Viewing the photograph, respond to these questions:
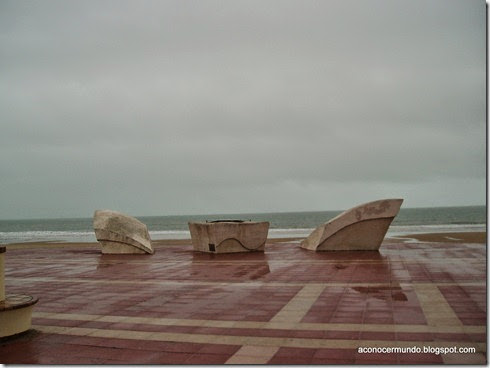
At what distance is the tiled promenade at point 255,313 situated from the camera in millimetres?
4703

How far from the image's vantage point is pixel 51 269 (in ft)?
40.9

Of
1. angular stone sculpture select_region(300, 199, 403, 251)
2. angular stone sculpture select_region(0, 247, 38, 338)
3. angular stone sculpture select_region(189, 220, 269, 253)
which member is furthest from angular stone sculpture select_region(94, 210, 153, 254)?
angular stone sculpture select_region(0, 247, 38, 338)

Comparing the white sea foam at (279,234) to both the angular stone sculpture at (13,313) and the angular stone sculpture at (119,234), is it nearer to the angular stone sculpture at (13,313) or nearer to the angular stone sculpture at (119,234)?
the angular stone sculpture at (119,234)

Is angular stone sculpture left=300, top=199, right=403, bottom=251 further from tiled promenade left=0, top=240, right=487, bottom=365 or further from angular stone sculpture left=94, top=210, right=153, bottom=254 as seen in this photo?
angular stone sculpture left=94, top=210, right=153, bottom=254

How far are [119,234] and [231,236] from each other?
3980 mm

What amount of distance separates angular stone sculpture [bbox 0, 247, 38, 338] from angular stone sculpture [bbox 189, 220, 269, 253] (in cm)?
977

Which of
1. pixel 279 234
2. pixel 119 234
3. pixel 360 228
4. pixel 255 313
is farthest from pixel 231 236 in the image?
pixel 279 234

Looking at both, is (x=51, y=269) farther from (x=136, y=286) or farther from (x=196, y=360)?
(x=196, y=360)

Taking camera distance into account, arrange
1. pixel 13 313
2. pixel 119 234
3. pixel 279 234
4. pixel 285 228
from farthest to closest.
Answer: pixel 285 228
pixel 279 234
pixel 119 234
pixel 13 313

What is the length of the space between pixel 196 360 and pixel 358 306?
2977 millimetres

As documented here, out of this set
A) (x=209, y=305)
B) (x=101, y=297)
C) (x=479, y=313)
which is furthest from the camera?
(x=101, y=297)

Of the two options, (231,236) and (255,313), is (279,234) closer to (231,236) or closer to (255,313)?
(231,236)

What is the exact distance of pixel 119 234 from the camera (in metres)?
16.4

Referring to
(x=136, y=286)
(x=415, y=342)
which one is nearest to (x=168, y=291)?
(x=136, y=286)
